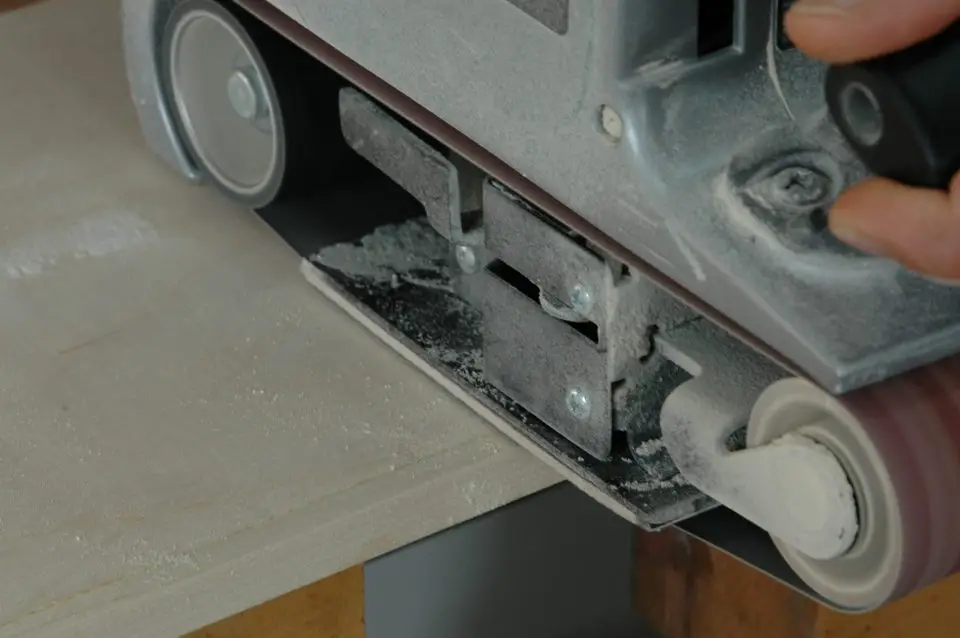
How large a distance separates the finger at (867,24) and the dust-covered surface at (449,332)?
21 cm

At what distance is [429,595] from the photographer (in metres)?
0.74

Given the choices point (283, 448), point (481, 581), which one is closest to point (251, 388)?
point (283, 448)

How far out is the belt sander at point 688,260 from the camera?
48 cm

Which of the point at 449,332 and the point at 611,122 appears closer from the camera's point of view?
the point at 611,122

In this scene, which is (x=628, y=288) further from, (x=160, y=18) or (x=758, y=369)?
(x=160, y=18)

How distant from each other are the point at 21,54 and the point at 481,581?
48 centimetres

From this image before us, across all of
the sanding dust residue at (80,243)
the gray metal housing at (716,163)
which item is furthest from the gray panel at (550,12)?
the sanding dust residue at (80,243)

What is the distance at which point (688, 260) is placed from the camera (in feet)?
1.67

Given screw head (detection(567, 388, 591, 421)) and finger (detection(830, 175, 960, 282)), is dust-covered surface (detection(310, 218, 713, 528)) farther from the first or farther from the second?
finger (detection(830, 175, 960, 282))

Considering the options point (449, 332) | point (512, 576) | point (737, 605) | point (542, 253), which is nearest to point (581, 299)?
point (542, 253)

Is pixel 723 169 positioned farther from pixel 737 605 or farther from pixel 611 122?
pixel 737 605

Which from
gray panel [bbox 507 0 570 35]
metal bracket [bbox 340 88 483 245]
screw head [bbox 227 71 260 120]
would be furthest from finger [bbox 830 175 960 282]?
screw head [bbox 227 71 260 120]

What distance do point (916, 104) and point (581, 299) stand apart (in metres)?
0.17

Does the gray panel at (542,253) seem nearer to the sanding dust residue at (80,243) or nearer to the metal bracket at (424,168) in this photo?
the metal bracket at (424,168)
